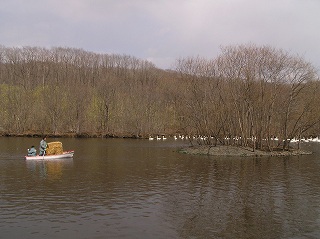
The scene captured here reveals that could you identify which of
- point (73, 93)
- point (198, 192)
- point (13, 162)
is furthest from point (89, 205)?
point (73, 93)

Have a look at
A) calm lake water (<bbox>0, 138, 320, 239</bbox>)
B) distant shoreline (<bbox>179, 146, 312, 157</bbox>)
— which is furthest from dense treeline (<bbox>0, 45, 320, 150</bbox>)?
calm lake water (<bbox>0, 138, 320, 239</bbox>)

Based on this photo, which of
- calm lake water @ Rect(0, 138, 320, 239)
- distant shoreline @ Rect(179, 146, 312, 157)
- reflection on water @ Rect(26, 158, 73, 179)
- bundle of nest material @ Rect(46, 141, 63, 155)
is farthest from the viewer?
distant shoreline @ Rect(179, 146, 312, 157)

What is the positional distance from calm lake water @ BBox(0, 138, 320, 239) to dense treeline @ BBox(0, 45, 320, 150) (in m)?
18.2

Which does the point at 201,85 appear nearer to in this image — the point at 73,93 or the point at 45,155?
the point at 45,155

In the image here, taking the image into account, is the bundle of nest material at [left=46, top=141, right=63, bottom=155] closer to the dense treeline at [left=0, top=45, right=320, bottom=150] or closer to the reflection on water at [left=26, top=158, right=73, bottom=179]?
the reflection on water at [left=26, top=158, right=73, bottom=179]

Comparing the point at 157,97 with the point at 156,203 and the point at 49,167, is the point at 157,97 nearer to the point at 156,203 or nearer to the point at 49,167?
the point at 49,167

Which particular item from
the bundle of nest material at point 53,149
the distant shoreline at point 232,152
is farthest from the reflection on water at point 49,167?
the distant shoreline at point 232,152

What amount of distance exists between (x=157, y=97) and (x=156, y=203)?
81621mm

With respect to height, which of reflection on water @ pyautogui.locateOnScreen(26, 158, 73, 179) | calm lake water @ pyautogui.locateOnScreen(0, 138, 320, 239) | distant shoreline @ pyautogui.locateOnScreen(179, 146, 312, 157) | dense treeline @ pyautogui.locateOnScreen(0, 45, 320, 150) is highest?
dense treeline @ pyautogui.locateOnScreen(0, 45, 320, 150)

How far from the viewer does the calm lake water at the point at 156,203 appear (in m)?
→ 13.8

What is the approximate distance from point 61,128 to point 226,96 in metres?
55.0

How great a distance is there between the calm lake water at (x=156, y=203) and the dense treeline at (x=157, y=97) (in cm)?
1824

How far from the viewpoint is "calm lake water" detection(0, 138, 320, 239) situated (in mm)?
13773

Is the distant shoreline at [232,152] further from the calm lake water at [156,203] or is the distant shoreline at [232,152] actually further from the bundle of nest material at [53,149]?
the bundle of nest material at [53,149]
